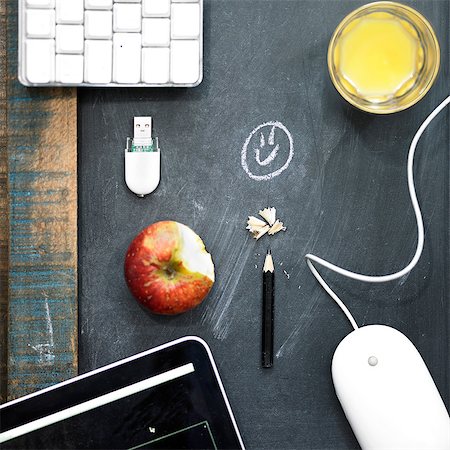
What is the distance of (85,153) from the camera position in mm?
840

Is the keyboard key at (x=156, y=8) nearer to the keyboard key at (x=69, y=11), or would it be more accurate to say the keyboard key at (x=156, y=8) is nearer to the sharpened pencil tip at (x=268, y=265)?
the keyboard key at (x=69, y=11)

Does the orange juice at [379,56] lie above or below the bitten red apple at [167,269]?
above

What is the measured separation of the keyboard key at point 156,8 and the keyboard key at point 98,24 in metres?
0.04

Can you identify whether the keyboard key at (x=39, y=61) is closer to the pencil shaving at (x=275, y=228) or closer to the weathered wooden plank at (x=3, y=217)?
the weathered wooden plank at (x=3, y=217)

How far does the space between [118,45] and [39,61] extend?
90 millimetres

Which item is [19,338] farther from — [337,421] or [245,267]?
[337,421]

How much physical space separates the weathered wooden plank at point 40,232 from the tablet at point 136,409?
0.05m

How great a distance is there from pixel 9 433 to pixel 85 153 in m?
0.33

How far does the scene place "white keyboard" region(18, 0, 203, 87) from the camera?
2.62 ft

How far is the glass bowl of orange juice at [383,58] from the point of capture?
0.80 meters

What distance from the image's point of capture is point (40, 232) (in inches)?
32.5

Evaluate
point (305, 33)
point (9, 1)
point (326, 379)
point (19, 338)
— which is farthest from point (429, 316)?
point (9, 1)

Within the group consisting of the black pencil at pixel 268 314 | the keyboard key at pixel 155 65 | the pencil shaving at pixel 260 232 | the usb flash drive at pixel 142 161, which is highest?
the keyboard key at pixel 155 65

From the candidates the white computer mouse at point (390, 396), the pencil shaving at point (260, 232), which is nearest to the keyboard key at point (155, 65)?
the pencil shaving at point (260, 232)
